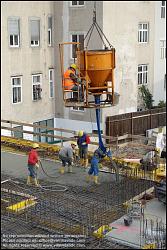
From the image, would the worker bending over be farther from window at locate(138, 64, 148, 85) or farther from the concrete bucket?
window at locate(138, 64, 148, 85)

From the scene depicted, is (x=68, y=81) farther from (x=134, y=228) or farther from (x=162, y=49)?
(x=162, y=49)

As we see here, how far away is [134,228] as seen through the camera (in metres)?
7.52

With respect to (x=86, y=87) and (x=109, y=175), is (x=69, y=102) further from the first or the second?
(x=109, y=175)

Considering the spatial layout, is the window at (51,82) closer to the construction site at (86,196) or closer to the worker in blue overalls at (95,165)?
the construction site at (86,196)

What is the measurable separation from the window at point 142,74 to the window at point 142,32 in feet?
4.38

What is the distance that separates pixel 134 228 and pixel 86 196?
1.87 metres

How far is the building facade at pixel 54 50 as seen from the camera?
18031 millimetres

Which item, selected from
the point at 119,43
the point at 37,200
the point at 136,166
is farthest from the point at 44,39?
the point at 37,200

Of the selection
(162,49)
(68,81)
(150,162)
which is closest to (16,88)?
(150,162)

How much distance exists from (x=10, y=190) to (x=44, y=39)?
1154cm

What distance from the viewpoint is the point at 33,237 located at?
714cm

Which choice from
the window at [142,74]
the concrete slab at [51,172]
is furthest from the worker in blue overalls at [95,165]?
the window at [142,74]

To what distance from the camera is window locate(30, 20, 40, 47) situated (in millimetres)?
18875

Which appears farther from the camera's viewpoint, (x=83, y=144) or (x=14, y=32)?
(x=14, y=32)
